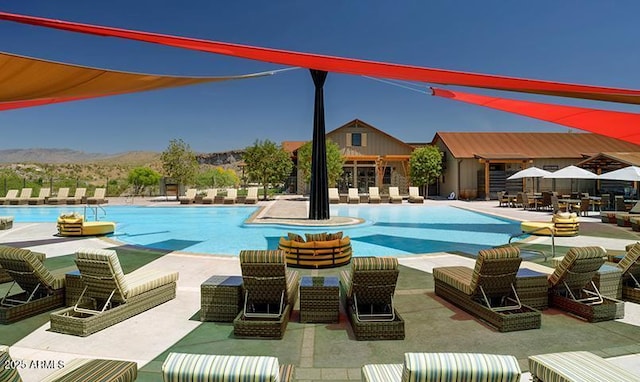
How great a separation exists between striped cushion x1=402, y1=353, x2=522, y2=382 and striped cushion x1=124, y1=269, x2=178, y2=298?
3.85 m

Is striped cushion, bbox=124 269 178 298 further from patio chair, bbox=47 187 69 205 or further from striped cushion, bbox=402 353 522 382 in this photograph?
patio chair, bbox=47 187 69 205

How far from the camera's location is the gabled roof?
28.0 metres

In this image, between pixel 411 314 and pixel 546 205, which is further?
pixel 546 205

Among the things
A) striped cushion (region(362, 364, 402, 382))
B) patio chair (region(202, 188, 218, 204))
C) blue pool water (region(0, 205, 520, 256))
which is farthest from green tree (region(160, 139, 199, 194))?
striped cushion (region(362, 364, 402, 382))

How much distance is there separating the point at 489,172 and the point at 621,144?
12786 mm

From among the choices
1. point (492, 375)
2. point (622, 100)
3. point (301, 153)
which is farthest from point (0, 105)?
point (301, 153)

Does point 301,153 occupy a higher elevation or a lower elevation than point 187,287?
higher

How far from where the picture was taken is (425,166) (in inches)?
1099

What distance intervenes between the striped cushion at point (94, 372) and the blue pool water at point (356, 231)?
670 centimetres

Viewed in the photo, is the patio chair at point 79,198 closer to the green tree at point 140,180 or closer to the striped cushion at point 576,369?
the green tree at point 140,180

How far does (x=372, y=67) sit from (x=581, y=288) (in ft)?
17.6

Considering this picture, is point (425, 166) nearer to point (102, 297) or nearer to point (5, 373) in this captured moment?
point (102, 297)

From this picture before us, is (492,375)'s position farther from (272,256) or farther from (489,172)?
(489,172)

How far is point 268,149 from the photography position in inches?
1049
